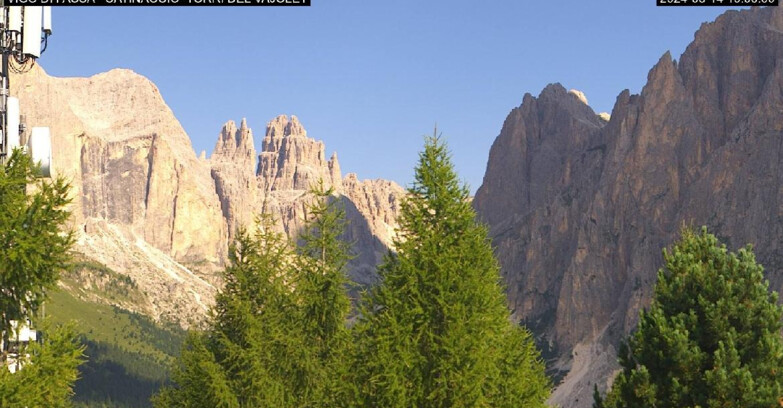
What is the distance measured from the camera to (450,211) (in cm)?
2845

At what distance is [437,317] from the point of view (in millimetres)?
27516

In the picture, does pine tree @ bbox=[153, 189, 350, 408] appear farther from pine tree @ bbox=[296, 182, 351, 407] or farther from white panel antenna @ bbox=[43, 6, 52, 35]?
white panel antenna @ bbox=[43, 6, 52, 35]

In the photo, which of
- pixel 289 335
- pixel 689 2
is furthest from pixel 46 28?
pixel 689 2

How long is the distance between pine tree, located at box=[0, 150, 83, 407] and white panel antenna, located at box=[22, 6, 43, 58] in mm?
7260

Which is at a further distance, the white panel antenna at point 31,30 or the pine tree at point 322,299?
the pine tree at point 322,299

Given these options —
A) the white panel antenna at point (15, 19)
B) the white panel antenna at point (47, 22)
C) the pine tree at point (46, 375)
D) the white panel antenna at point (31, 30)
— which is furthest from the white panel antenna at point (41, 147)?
the pine tree at point (46, 375)

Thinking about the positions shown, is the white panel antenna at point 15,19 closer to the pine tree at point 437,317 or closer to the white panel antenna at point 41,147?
A: the white panel antenna at point 41,147

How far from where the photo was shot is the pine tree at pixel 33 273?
844 inches

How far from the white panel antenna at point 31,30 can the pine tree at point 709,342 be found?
21856 millimetres

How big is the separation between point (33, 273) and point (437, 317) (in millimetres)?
11765

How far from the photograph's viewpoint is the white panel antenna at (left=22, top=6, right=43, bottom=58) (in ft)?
96.1

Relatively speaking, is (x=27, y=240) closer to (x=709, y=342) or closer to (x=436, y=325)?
(x=436, y=325)

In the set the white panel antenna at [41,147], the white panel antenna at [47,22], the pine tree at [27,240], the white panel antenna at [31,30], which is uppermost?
the white panel antenna at [47,22]

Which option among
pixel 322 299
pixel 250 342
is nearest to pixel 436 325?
pixel 322 299
